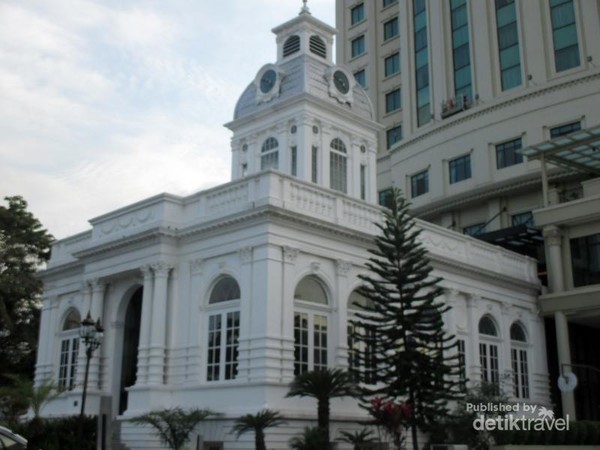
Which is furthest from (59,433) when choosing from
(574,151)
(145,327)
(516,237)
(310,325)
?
(574,151)

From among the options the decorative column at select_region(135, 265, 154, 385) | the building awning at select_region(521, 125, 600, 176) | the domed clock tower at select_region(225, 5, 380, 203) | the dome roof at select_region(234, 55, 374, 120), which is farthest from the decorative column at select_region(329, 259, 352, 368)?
the building awning at select_region(521, 125, 600, 176)

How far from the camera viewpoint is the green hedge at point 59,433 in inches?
887

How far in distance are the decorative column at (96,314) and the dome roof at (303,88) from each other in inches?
341

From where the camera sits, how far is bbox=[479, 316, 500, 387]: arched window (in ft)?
99.3

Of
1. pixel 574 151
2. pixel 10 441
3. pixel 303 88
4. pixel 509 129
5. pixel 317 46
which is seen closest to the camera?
pixel 10 441

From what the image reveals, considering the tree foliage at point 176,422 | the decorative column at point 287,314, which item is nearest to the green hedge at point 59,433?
the tree foliage at point 176,422

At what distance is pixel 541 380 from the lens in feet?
107

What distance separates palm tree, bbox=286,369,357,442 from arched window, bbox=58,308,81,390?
33.7 feet

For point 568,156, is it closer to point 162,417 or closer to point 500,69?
point 500,69

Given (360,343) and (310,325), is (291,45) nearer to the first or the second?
(310,325)

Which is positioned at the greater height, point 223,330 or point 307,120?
point 307,120

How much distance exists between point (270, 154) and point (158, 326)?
8.57 meters

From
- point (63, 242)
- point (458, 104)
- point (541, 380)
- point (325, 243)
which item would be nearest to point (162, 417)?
point (325, 243)

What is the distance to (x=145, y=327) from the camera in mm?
24531
